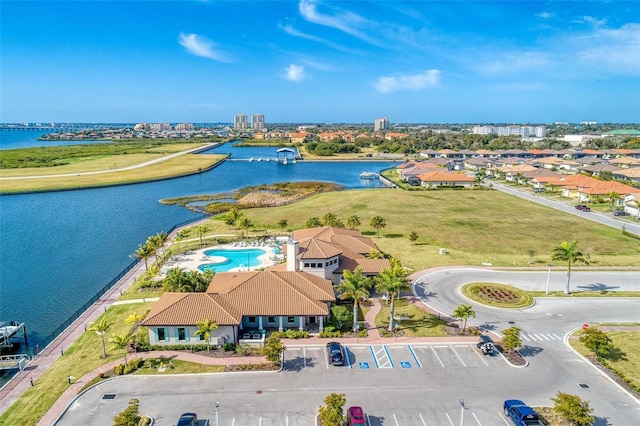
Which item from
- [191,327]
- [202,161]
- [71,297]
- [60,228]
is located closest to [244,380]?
[191,327]

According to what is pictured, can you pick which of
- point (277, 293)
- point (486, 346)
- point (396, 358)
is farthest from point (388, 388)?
point (277, 293)

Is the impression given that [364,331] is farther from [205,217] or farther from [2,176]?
[2,176]

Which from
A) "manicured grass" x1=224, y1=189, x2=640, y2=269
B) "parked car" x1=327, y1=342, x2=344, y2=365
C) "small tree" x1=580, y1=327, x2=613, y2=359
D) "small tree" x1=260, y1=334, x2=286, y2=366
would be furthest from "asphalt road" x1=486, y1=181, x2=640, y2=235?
"small tree" x1=260, y1=334, x2=286, y2=366

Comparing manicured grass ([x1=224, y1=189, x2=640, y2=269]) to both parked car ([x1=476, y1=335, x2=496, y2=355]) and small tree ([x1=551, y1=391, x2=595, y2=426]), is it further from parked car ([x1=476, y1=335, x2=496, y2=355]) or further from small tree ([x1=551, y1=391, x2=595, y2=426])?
small tree ([x1=551, y1=391, x2=595, y2=426])

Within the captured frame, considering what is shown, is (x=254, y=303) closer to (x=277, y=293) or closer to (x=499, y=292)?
(x=277, y=293)

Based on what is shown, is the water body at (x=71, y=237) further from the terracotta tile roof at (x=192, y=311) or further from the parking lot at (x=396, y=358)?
the parking lot at (x=396, y=358)

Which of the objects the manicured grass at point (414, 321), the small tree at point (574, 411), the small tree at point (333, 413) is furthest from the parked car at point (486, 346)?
the small tree at point (333, 413)
